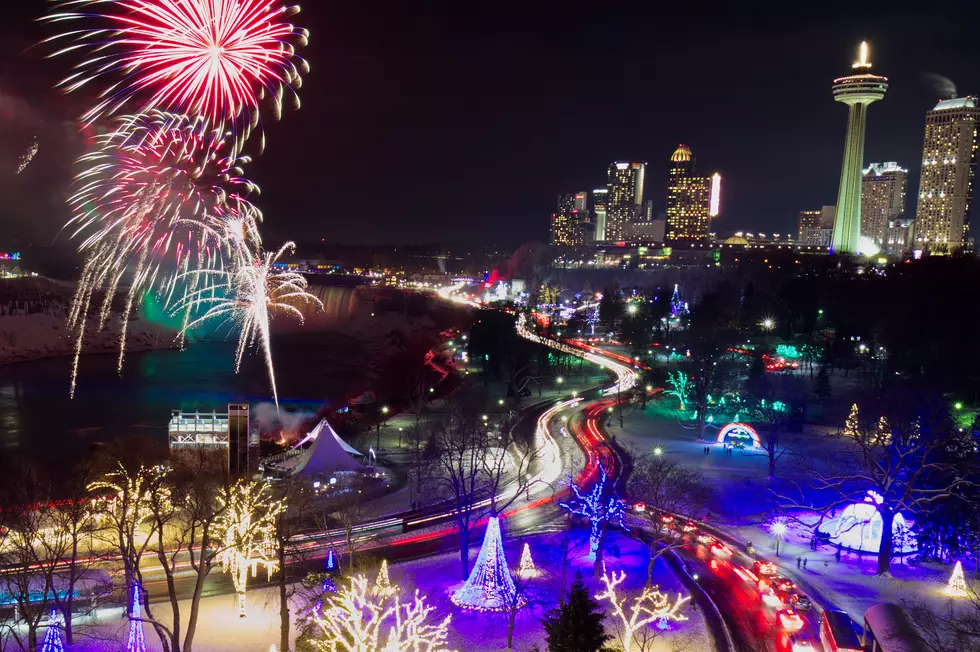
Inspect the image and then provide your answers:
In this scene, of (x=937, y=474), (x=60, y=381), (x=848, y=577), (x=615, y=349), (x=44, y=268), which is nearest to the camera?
(x=848, y=577)

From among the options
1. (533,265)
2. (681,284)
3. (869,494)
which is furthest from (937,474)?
(533,265)

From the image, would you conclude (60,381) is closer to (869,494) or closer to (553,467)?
(553,467)

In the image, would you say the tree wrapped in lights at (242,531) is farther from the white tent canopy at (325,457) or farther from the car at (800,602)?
the car at (800,602)

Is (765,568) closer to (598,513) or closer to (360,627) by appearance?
(598,513)

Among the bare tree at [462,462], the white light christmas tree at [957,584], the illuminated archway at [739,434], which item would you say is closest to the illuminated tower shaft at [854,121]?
the illuminated archway at [739,434]

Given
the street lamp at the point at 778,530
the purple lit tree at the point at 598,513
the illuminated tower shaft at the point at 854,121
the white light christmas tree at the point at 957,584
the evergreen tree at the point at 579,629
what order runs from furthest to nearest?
the illuminated tower shaft at the point at 854,121 < the street lamp at the point at 778,530 < the purple lit tree at the point at 598,513 < the white light christmas tree at the point at 957,584 < the evergreen tree at the point at 579,629

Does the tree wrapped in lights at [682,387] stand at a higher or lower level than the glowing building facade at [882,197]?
lower

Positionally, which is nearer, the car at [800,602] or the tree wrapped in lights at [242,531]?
the tree wrapped in lights at [242,531]
